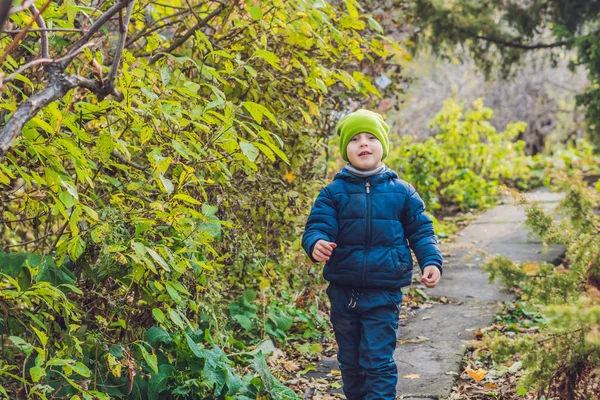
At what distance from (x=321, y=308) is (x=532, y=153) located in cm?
1171

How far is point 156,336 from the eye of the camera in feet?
9.82

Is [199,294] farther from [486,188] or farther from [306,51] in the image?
[486,188]

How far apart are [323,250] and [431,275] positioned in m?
0.47

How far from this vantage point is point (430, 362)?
12.6 ft

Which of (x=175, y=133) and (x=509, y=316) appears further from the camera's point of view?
(x=509, y=316)

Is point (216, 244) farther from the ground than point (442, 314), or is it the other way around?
point (216, 244)

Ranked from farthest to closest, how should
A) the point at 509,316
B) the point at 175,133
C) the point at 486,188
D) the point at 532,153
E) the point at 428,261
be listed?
the point at 532,153 → the point at 486,188 → the point at 509,316 → the point at 428,261 → the point at 175,133

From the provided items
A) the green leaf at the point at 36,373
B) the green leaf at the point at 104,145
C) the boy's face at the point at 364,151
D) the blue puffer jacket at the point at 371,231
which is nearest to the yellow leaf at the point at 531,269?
the blue puffer jacket at the point at 371,231

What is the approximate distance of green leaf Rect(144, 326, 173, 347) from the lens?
118 inches

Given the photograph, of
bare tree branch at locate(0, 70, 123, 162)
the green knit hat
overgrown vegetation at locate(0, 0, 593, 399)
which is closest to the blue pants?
overgrown vegetation at locate(0, 0, 593, 399)

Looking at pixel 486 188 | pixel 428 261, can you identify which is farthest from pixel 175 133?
pixel 486 188

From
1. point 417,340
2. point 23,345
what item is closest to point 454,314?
point 417,340

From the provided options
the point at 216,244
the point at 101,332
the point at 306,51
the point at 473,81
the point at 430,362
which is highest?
the point at 473,81

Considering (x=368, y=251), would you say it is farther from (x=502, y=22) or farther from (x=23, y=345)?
(x=502, y=22)
